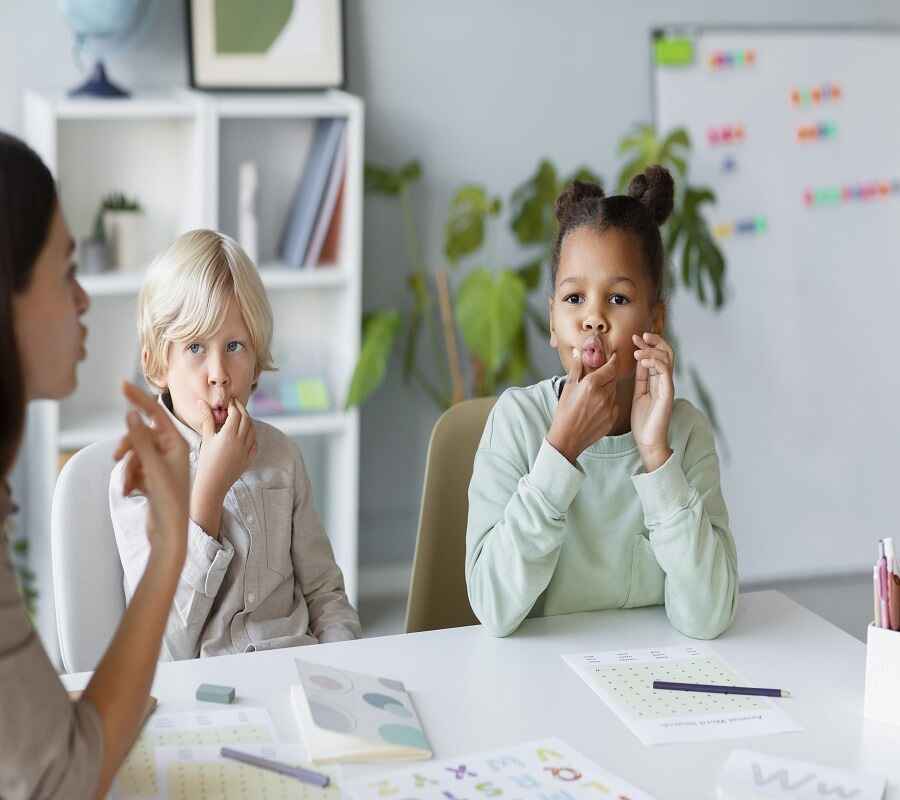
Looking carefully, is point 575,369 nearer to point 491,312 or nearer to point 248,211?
point 491,312

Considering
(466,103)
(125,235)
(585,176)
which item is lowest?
(125,235)

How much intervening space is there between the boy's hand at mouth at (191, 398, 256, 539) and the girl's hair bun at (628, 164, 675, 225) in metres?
0.61

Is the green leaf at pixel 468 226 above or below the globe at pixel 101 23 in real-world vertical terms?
below

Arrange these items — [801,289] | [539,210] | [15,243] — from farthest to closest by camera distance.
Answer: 1. [801,289]
2. [539,210]
3. [15,243]

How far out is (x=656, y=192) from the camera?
1671 millimetres

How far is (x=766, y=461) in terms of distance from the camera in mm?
3709

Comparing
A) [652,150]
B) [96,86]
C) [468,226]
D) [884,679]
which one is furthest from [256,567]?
[652,150]

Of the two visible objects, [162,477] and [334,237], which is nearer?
[162,477]

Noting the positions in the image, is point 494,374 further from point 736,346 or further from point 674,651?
point 674,651

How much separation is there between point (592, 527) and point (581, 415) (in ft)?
0.58

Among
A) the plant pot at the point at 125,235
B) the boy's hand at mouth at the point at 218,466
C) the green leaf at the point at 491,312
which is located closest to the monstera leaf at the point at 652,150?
the green leaf at the point at 491,312

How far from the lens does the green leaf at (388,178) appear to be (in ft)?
10.4

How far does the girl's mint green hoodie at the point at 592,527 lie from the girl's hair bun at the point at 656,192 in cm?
26

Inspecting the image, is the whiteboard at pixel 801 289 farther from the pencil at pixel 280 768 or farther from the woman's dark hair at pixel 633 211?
the pencil at pixel 280 768
